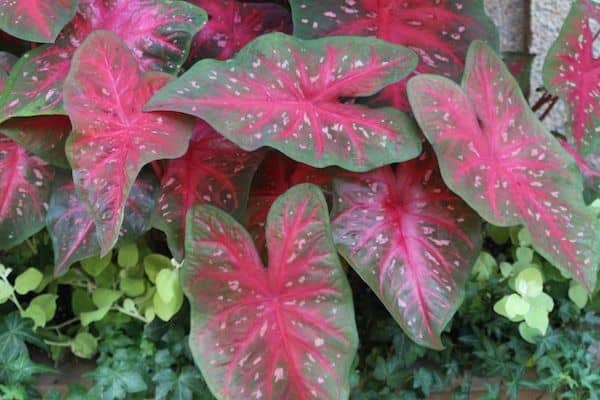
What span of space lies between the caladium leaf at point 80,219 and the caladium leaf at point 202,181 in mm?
60

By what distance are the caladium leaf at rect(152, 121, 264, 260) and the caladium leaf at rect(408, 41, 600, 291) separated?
0.31 meters

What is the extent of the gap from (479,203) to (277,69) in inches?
14.5

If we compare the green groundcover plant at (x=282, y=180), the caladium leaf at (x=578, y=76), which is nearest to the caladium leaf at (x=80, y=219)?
the green groundcover plant at (x=282, y=180)

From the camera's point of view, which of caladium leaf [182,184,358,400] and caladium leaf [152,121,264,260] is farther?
caladium leaf [152,121,264,260]

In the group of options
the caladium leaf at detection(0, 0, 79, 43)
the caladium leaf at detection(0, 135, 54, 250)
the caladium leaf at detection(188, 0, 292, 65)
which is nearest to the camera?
the caladium leaf at detection(0, 0, 79, 43)

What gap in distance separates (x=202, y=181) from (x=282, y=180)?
146mm

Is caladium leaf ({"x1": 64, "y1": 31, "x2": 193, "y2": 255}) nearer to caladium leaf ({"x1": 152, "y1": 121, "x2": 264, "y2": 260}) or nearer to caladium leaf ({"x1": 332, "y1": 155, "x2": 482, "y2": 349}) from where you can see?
caladium leaf ({"x1": 152, "y1": 121, "x2": 264, "y2": 260})

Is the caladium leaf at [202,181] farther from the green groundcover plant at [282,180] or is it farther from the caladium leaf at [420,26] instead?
the caladium leaf at [420,26]

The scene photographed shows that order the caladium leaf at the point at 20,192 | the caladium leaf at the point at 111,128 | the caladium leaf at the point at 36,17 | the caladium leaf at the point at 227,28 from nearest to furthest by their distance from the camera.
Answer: the caladium leaf at the point at 111,128 < the caladium leaf at the point at 36,17 < the caladium leaf at the point at 20,192 < the caladium leaf at the point at 227,28

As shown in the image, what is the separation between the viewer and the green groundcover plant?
105 centimetres

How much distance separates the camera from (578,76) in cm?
129

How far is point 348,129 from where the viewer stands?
3.64ft

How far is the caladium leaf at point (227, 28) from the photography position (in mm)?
1367

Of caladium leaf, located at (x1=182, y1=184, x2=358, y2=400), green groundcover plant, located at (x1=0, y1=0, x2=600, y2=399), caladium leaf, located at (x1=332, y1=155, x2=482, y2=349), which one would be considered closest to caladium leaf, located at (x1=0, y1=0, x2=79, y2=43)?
green groundcover plant, located at (x1=0, y1=0, x2=600, y2=399)
